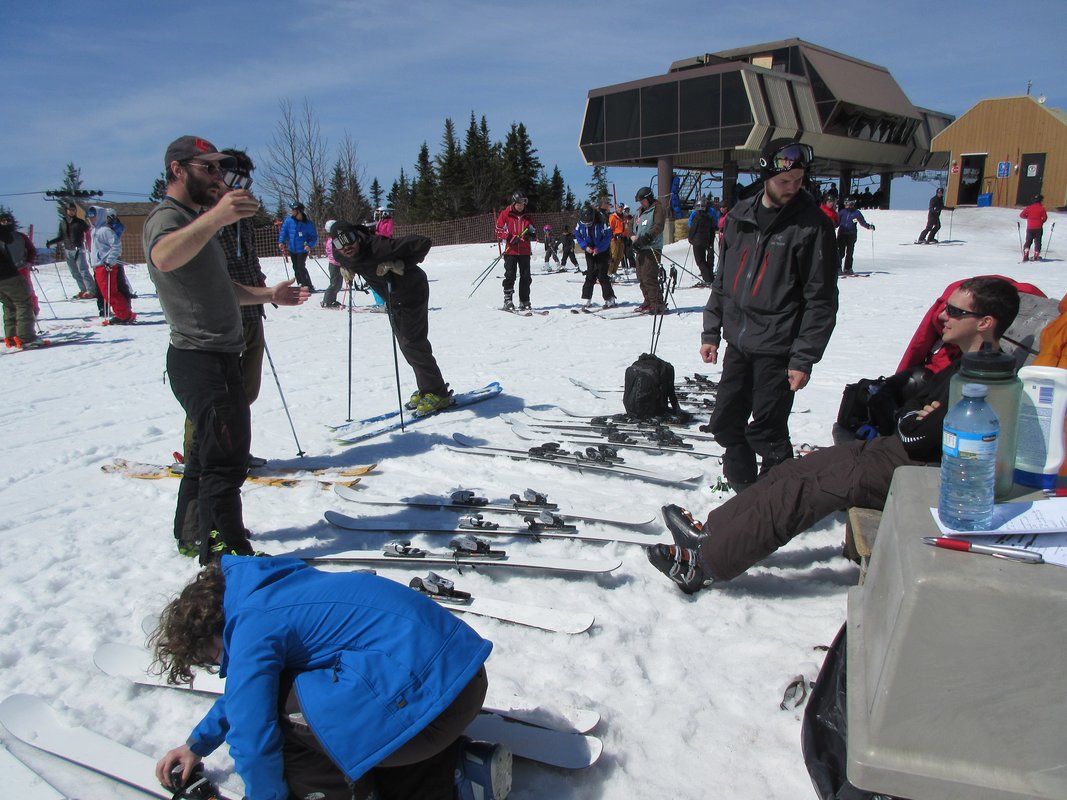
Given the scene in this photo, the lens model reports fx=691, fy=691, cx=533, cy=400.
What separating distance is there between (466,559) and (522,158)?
5926cm

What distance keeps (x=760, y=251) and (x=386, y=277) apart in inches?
125

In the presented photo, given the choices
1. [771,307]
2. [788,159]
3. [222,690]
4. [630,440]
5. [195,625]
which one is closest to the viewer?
[195,625]

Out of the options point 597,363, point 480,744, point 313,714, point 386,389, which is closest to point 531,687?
point 480,744

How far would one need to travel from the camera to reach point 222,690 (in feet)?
8.04

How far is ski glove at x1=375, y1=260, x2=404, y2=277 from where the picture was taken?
553cm

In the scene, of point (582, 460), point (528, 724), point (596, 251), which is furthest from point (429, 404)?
point (596, 251)

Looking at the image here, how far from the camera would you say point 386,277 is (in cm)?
562

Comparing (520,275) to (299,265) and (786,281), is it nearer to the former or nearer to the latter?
(299,265)

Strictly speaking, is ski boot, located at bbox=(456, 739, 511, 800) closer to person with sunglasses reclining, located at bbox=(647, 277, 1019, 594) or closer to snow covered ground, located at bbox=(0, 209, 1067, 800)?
snow covered ground, located at bbox=(0, 209, 1067, 800)

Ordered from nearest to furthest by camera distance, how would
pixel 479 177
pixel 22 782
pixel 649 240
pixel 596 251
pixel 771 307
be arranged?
pixel 22 782 < pixel 771 307 < pixel 649 240 < pixel 596 251 < pixel 479 177

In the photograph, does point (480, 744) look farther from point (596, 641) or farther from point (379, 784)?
point (596, 641)

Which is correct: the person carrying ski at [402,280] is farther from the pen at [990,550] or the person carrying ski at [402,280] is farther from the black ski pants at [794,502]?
the pen at [990,550]

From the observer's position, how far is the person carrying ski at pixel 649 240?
34.7ft

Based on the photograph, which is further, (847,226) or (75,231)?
(847,226)
